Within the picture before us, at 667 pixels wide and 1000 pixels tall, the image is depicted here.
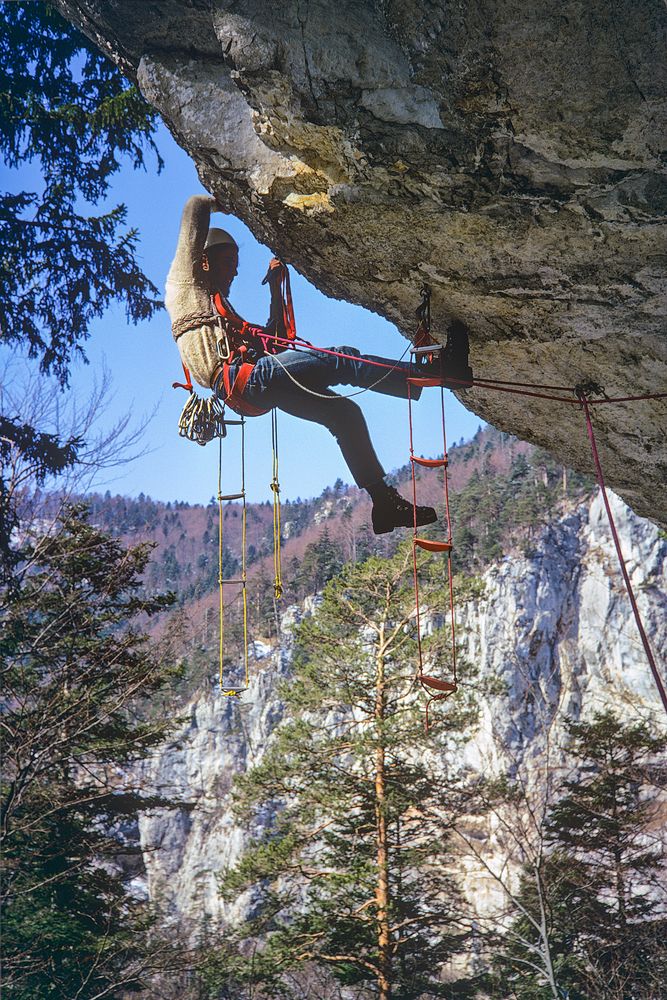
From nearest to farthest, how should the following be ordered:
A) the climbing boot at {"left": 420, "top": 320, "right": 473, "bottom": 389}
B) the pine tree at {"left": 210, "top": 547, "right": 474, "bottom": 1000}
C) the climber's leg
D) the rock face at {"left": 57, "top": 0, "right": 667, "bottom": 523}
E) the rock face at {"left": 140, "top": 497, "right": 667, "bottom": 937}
Answer: the rock face at {"left": 57, "top": 0, "right": 667, "bottom": 523}
the climbing boot at {"left": 420, "top": 320, "right": 473, "bottom": 389}
the climber's leg
the pine tree at {"left": 210, "top": 547, "right": 474, "bottom": 1000}
the rock face at {"left": 140, "top": 497, "right": 667, "bottom": 937}

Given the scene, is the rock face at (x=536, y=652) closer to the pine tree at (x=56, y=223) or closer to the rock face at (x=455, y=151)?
the pine tree at (x=56, y=223)

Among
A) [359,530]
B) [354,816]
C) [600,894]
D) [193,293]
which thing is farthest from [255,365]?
[359,530]

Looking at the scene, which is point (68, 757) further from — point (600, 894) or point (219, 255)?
point (600, 894)

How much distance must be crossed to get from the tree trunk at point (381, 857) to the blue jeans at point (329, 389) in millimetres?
6160

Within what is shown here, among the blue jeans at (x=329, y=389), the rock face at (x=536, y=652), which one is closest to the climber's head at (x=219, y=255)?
the blue jeans at (x=329, y=389)

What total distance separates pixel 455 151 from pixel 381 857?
8.32 m

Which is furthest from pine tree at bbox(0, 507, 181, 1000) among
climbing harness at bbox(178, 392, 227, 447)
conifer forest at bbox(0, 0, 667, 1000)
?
climbing harness at bbox(178, 392, 227, 447)

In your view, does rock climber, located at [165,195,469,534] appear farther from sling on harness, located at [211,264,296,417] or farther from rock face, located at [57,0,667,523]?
rock face, located at [57,0,667,523]

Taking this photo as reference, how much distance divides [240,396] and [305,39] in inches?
61.1

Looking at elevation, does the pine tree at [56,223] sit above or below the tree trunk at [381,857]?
above

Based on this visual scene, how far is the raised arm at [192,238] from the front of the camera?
3.72 meters

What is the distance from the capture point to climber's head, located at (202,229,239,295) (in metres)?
3.81

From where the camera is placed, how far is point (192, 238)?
373 centimetres

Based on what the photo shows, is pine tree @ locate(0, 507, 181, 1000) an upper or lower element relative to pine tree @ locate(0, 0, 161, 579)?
lower
